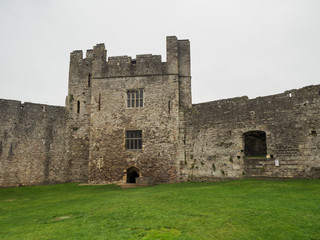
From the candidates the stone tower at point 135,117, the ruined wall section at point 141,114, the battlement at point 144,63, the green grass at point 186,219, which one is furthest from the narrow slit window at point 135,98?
the green grass at point 186,219

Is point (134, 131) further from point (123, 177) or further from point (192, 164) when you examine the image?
point (192, 164)

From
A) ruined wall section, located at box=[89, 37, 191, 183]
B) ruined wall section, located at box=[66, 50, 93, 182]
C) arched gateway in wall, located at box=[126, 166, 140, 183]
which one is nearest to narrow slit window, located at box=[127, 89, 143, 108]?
ruined wall section, located at box=[89, 37, 191, 183]

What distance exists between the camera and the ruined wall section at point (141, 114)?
753 inches

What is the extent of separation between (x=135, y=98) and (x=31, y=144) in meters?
8.75

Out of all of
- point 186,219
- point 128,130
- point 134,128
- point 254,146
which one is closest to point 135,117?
point 134,128

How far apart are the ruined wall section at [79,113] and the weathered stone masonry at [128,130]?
0.08 m

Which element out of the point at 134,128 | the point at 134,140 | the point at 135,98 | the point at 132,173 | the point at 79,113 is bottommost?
the point at 132,173

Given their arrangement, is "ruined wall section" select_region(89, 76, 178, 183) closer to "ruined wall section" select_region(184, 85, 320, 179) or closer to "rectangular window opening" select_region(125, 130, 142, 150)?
"rectangular window opening" select_region(125, 130, 142, 150)

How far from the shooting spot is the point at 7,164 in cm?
1884

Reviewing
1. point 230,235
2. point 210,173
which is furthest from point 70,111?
point 230,235

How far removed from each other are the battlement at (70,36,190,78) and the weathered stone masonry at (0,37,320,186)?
3.1 inches

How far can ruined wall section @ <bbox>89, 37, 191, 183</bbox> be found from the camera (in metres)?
19.1

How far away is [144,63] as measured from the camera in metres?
20.5

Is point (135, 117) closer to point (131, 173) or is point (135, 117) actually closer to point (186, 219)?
point (131, 173)
